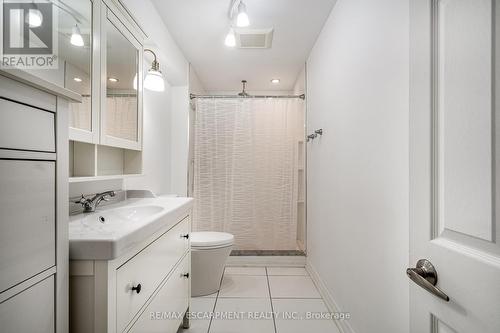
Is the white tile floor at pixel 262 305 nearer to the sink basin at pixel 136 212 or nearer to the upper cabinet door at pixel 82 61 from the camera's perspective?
the sink basin at pixel 136 212

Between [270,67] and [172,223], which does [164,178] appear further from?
[270,67]

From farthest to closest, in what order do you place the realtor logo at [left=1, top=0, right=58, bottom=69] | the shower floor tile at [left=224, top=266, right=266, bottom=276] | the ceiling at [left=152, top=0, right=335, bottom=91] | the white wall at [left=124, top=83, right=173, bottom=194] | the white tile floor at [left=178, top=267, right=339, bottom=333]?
the shower floor tile at [left=224, top=266, right=266, bottom=276], the white wall at [left=124, top=83, right=173, bottom=194], the ceiling at [left=152, top=0, right=335, bottom=91], the white tile floor at [left=178, top=267, right=339, bottom=333], the realtor logo at [left=1, top=0, right=58, bottom=69]

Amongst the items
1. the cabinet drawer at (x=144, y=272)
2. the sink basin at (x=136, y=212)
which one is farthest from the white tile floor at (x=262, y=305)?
the sink basin at (x=136, y=212)

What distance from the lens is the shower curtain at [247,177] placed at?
2.85 m

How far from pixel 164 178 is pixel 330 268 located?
1875mm

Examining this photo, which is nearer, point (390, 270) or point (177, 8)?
point (390, 270)

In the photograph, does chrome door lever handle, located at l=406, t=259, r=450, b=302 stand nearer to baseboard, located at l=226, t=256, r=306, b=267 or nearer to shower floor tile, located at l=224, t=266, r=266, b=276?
shower floor tile, located at l=224, t=266, r=266, b=276

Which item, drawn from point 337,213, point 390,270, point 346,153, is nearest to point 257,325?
point 337,213

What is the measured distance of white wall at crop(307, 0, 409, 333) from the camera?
1.04m

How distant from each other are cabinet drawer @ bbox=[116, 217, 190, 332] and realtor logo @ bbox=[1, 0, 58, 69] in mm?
714

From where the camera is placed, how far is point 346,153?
1631 millimetres

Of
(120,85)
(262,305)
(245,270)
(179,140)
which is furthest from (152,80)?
(245,270)

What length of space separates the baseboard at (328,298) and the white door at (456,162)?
109 cm

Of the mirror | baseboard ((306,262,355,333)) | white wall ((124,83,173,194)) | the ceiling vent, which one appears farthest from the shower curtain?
the mirror
